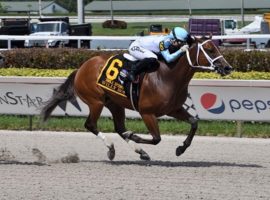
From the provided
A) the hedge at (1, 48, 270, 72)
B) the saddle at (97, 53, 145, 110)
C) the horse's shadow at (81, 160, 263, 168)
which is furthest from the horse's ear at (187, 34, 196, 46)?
the hedge at (1, 48, 270, 72)

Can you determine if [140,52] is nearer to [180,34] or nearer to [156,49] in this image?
[156,49]

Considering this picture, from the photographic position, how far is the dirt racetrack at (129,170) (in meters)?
7.86

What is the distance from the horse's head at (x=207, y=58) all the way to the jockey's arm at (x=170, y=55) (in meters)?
0.12

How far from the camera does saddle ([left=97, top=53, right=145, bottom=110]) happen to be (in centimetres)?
1005

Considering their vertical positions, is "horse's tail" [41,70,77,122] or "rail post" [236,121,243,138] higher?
"horse's tail" [41,70,77,122]

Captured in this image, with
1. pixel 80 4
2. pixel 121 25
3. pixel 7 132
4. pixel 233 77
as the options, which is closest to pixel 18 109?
pixel 7 132

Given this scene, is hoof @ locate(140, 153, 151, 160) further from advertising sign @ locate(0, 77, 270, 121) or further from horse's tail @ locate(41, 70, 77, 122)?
advertising sign @ locate(0, 77, 270, 121)

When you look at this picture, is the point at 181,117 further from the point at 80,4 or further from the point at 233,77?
the point at 80,4

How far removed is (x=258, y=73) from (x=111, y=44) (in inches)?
587

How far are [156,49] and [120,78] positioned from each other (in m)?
0.62

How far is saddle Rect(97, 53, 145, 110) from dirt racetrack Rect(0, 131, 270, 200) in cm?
94

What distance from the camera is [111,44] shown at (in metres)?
29.3

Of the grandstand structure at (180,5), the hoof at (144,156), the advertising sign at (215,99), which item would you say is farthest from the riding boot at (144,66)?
the grandstand structure at (180,5)

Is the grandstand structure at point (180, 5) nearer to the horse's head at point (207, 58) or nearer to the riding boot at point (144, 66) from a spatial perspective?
the riding boot at point (144, 66)
